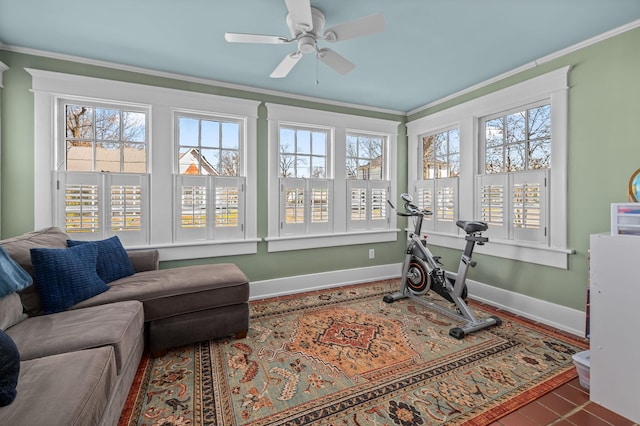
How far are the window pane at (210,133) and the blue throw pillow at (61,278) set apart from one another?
5.76 feet

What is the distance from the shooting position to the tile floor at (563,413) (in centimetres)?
158

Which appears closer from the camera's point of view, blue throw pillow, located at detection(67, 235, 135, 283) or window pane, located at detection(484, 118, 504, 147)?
blue throw pillow, located at detection(67, 235, 135, 283)

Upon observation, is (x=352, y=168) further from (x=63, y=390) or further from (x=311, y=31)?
(x=63, y=390)

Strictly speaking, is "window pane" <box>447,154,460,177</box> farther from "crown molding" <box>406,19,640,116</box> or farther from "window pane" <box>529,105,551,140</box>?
"window pane" <box>529,105,551,140</box>

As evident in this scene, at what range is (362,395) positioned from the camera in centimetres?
180

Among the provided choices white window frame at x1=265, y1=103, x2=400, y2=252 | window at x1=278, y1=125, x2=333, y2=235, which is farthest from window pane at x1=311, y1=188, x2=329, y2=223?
white window frame at x1=265, y1=103, x2=400, y2=252

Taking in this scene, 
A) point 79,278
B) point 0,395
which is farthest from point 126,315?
point 0,395

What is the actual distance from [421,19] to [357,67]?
88 centimetres

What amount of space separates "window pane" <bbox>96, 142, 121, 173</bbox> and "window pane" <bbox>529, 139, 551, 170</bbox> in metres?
4.31

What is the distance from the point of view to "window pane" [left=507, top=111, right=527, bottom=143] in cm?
306

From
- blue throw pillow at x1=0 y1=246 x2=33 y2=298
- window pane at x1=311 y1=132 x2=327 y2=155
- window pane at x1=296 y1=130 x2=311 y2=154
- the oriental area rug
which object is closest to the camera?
blue throw pillow at x1=0 y1=246 x2=33 y2=298

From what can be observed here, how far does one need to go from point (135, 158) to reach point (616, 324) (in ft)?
13.6

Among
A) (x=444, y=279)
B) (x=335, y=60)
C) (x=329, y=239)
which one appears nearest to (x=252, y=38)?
Answer: (x=335, y=60)

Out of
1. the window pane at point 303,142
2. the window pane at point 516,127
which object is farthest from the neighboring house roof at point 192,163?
the window pane at point 516,127
